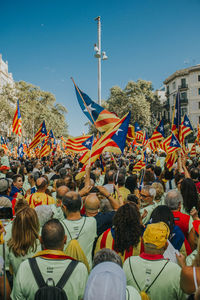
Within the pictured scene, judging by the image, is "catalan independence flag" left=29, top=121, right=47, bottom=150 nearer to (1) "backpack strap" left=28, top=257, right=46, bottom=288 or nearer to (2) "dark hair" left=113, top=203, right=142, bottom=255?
(2) "dark hair" left=113, top=203, right=142, bottom=255

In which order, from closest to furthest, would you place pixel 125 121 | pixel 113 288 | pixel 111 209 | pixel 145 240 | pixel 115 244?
1. pixel 113 288
2. pixel 145 240
3. pixel 115 244
4. pixel 111 209
5. pixel 125 121

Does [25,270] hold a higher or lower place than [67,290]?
higher

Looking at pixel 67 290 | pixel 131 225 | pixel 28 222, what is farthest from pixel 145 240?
pixel 28 222

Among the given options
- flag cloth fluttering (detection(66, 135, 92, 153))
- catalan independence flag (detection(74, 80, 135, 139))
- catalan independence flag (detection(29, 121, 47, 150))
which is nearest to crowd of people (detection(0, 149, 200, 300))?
catalan independence flag (detection(74, 80, 135, 139))

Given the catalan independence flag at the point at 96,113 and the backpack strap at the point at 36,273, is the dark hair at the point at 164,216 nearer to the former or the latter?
the backpack strap at the point at 36,273

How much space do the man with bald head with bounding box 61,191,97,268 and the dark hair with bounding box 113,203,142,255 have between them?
418 millimetres

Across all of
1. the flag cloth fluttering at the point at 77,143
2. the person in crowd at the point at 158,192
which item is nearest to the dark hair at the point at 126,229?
the person in crowd at the point at 158,192

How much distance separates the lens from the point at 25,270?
223cm

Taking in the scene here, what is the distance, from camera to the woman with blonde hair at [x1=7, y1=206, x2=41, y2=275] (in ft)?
9.37

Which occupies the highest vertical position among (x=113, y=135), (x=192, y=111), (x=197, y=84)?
(x=197, y=84)

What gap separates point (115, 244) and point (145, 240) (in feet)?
1.98

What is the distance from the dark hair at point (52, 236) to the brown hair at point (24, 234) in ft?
1.62

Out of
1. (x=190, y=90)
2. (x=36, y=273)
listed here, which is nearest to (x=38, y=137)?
(x=36, y=273)

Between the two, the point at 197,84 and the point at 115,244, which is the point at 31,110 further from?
the point at 115,244
